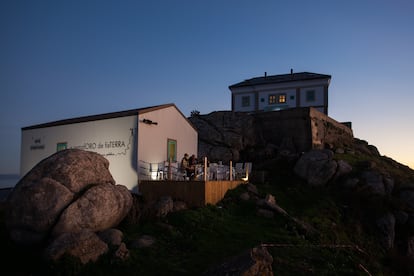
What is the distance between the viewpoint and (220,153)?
1129 inches

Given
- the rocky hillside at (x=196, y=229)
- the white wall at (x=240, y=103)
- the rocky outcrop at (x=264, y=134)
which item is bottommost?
the rocky hillside at (x=196, y=229)

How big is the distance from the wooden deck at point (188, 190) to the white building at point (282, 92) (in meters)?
22.1

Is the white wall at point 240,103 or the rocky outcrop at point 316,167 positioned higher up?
the white wall at point 240,103

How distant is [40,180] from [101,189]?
1831 millimetres

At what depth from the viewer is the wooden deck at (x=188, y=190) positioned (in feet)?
45.3

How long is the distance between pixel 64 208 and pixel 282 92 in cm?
3014

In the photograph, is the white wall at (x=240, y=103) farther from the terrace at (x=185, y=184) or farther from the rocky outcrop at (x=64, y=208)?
the rocky outcrop at (x=64, y=208)

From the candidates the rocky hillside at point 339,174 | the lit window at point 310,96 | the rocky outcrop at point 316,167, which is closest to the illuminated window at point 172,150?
the rocky hillside at point 339,174

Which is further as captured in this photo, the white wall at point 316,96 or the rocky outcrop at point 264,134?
the white wall at point 316,96

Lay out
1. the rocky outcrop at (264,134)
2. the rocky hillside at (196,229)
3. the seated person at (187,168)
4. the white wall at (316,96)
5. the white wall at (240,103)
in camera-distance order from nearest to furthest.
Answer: the rocky hillside at (196,229) < the seated person at (187,168) < the rocky outcrop at (264,134) < the white wall at (316,96) < the white wall at (240,103)

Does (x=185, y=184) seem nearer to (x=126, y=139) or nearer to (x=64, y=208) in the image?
(x=126, y=139)

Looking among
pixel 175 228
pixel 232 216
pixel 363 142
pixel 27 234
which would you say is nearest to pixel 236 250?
pixel 175 228

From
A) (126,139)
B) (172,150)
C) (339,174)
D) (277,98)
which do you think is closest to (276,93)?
(277,98)

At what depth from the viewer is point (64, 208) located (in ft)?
31.2
